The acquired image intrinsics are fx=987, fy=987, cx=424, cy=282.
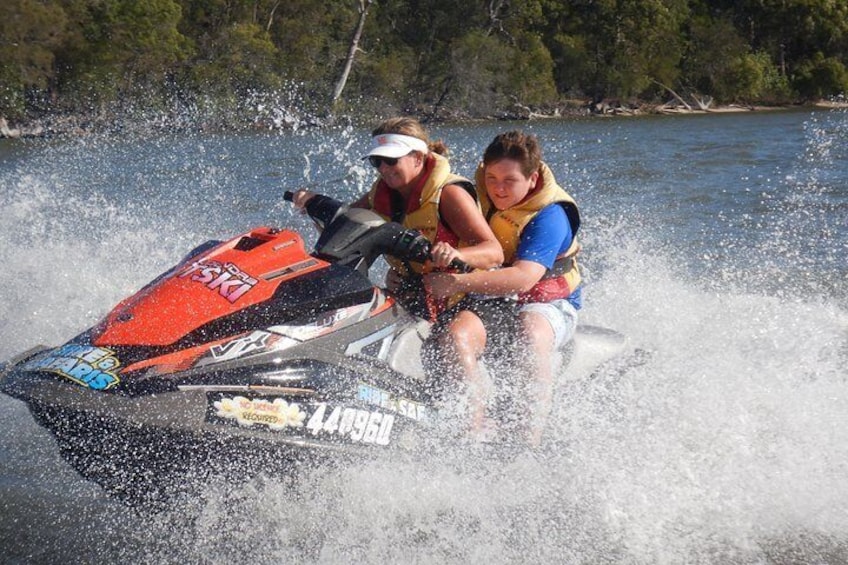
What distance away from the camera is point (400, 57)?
43.7 metres

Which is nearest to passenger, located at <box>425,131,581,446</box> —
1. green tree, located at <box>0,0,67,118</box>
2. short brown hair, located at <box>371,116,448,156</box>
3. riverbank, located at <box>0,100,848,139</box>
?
short brown hair, located at <box>371,116,448,156</box>

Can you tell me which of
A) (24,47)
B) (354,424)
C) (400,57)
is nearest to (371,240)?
(354,424)

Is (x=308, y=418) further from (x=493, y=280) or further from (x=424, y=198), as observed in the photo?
(x=424, y=198)

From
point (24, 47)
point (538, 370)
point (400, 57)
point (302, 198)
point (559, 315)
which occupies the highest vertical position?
point (302, 198)

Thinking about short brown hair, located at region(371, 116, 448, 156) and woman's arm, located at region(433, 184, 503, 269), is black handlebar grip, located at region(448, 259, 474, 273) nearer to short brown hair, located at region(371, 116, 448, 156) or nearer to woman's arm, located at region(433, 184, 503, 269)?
woman's arm, located at region(433, 184, 503, 269)

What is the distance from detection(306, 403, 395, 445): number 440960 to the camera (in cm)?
352

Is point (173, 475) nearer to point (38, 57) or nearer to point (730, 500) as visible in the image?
point (730, 500)

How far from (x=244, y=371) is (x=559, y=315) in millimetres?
1518

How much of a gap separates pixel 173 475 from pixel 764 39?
2147 inches

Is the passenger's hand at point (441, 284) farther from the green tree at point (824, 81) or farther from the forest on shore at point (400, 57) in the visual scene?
the green tree at point (824, 81)

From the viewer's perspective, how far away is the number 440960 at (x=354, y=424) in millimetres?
3520

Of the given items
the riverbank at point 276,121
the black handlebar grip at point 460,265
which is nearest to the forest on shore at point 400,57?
the riverbank at point 276,121

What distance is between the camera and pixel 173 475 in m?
3.45

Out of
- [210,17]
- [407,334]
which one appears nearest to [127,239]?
[407,334]
